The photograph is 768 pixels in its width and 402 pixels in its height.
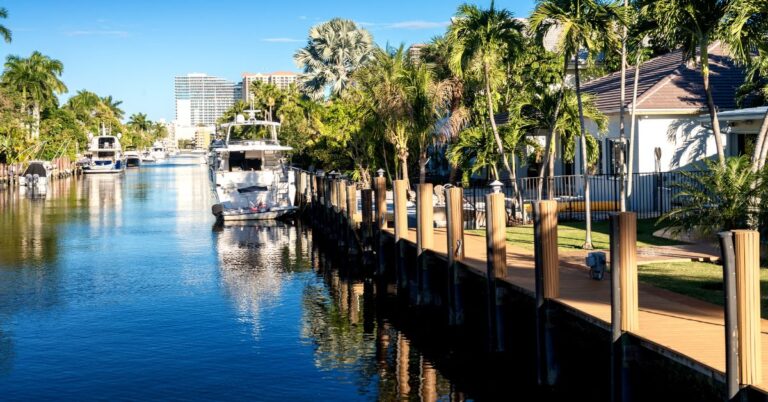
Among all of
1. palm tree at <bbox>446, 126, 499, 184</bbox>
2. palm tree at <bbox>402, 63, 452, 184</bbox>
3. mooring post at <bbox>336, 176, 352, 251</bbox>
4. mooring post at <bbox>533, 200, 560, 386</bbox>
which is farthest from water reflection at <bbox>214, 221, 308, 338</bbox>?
mooring post at <bbox>533, 200, 560, 386</bbox>

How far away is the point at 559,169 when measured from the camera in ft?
130

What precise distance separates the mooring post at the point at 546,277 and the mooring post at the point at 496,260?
6.12ft

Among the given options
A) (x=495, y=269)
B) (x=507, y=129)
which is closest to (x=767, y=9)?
(x=495, y=269)

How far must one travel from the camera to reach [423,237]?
2086cm

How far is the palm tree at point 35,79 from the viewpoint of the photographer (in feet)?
344

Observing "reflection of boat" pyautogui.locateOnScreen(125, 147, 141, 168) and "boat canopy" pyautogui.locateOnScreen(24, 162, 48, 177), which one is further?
"reflection of boat" pyautogui.locateOnScreen(125, 147, 141, 168)

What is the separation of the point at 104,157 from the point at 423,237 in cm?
10246

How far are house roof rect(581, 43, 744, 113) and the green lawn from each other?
502 centimetres

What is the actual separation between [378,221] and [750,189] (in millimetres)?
12598

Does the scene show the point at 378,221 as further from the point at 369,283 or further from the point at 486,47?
the point at 486,47

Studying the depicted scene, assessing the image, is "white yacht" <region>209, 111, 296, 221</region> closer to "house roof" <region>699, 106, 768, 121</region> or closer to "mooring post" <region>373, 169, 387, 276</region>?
"mooring post" <region>373, 169, 387, 276</region>

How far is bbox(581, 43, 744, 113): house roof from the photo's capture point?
1190 inches

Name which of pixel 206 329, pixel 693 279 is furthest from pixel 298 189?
pixel 693 279

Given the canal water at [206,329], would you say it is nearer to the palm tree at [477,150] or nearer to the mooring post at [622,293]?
the mooring post at [622,293]
